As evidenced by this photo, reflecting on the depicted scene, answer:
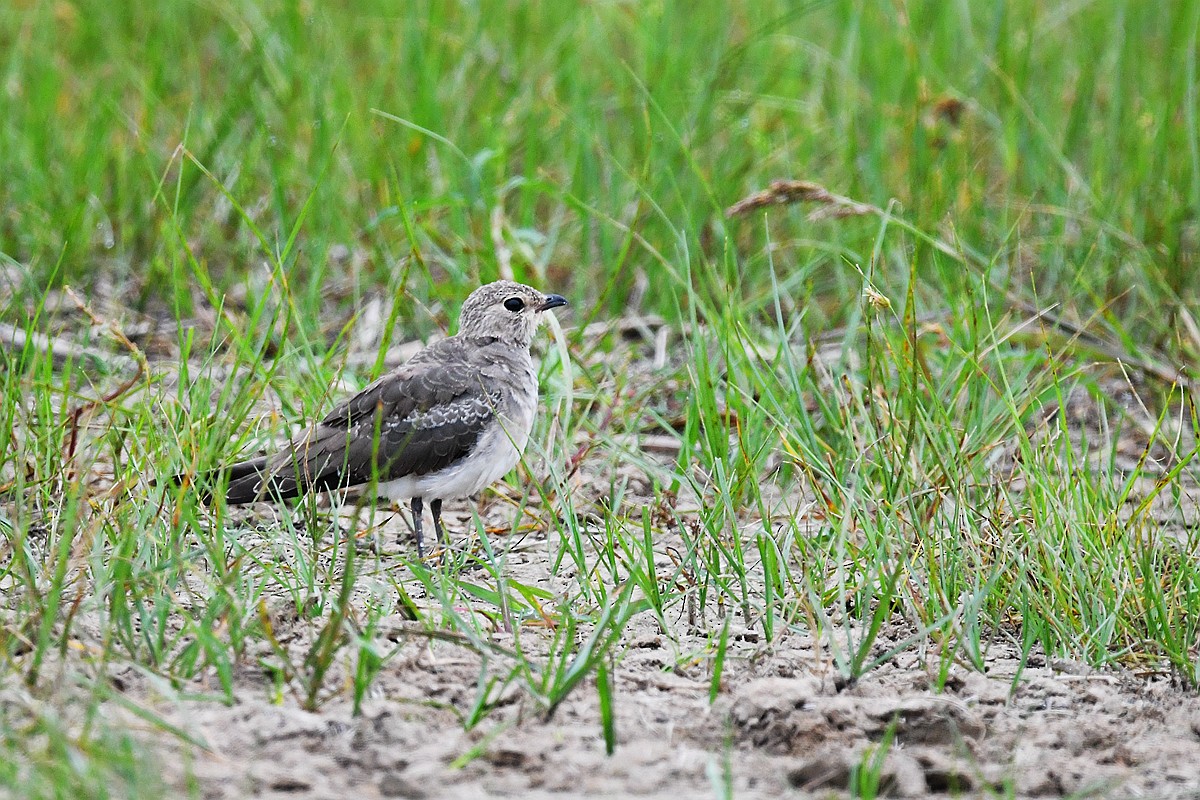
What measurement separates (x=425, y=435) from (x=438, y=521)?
1.02 ft

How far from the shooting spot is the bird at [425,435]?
473 cm

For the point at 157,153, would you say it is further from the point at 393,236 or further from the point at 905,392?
the point at 905,392

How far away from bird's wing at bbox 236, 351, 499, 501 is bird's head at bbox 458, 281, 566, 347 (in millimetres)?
242

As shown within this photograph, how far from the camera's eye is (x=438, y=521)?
5059 millimetres

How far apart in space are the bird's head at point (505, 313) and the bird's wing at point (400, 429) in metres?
0.24

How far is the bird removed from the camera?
15.5 feet

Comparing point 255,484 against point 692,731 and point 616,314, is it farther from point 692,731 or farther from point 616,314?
point 616,314

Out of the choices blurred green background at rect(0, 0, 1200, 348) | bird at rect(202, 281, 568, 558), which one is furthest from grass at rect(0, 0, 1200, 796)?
bird at rect(202, 281, 568, 558)

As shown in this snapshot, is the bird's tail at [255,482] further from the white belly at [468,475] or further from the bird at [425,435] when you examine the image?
the white belly at [468,475]

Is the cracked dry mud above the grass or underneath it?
underneath

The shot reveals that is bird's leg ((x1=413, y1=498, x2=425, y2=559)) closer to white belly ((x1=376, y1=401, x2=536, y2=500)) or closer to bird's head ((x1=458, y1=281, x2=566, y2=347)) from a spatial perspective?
white belly ((x1=376, y1=401, x2=536, y2=500))

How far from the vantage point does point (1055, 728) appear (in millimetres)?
3332

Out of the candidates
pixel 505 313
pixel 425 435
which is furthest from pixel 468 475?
pixel 505 313

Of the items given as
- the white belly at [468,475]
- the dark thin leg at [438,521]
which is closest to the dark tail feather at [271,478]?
the white belly at [468,475]
